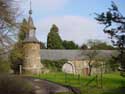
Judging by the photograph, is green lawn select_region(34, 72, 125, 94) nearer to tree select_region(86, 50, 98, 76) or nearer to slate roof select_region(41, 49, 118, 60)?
tree select_region(86, 50, 98, 76)

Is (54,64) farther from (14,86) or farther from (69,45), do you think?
(14,86)

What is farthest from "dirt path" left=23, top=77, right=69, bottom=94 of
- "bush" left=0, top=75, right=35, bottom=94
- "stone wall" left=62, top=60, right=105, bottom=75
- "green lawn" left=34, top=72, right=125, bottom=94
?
"stone wall" left=62, top=60, right=105, bottom=75

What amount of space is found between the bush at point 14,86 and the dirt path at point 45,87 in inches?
4.7

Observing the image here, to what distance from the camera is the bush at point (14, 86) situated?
6477 millimetres

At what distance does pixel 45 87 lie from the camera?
661cm

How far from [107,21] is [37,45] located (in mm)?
66949

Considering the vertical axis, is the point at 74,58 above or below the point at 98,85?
above

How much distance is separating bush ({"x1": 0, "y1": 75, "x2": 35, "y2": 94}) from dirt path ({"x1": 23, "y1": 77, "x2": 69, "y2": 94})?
119 mm

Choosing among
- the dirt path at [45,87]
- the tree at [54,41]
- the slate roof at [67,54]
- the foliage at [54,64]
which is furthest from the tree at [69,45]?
the dirt path at [45,87]

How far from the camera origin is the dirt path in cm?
653

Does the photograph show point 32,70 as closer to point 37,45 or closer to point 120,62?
point 37,45

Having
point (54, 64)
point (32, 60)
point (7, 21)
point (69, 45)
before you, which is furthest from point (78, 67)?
point (7, 21)

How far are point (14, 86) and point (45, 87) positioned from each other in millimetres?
565

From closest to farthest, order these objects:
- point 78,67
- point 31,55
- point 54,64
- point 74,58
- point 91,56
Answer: point 31,55 < point 54,64 < point 91,56 < point 78,67 < point 74,58
